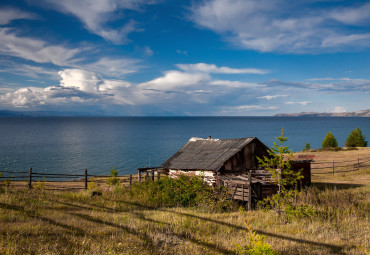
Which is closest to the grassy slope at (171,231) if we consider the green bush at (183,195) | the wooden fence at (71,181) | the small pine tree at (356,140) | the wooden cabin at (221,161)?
the green bush at (183,195)

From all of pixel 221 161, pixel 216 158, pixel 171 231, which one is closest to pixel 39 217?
pixel 171 231

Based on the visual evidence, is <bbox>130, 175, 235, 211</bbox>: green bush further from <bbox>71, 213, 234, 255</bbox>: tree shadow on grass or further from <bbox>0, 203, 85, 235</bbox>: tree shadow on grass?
<bbox>0, 203, 85, 235</bbox>: tree shadow on grass

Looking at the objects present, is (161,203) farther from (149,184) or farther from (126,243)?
(126,243)

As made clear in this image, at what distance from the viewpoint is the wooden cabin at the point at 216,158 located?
20.7 meters

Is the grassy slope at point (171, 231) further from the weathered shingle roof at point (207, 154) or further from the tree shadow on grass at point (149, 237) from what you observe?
the weathered shingle roof at point (207, 154)

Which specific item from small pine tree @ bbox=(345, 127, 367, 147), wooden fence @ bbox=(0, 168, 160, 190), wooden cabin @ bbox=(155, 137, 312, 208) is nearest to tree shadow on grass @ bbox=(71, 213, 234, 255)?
wooden fence @ bbox=(0, 168, 160, 190)

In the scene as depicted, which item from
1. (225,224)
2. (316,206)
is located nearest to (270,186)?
(316,206)

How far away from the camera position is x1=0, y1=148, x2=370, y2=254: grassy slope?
6605 mm

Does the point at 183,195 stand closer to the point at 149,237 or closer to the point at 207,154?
the point at 149,237

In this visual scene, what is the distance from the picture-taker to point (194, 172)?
862 inches

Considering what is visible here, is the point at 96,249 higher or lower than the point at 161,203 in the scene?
higher

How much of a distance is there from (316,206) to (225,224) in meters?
4.73

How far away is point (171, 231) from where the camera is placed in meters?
8.18

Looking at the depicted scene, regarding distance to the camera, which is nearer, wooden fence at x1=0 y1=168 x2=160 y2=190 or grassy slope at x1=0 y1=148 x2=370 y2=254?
grassy slope at x1=0 y1=148 x2=370 y2=254
